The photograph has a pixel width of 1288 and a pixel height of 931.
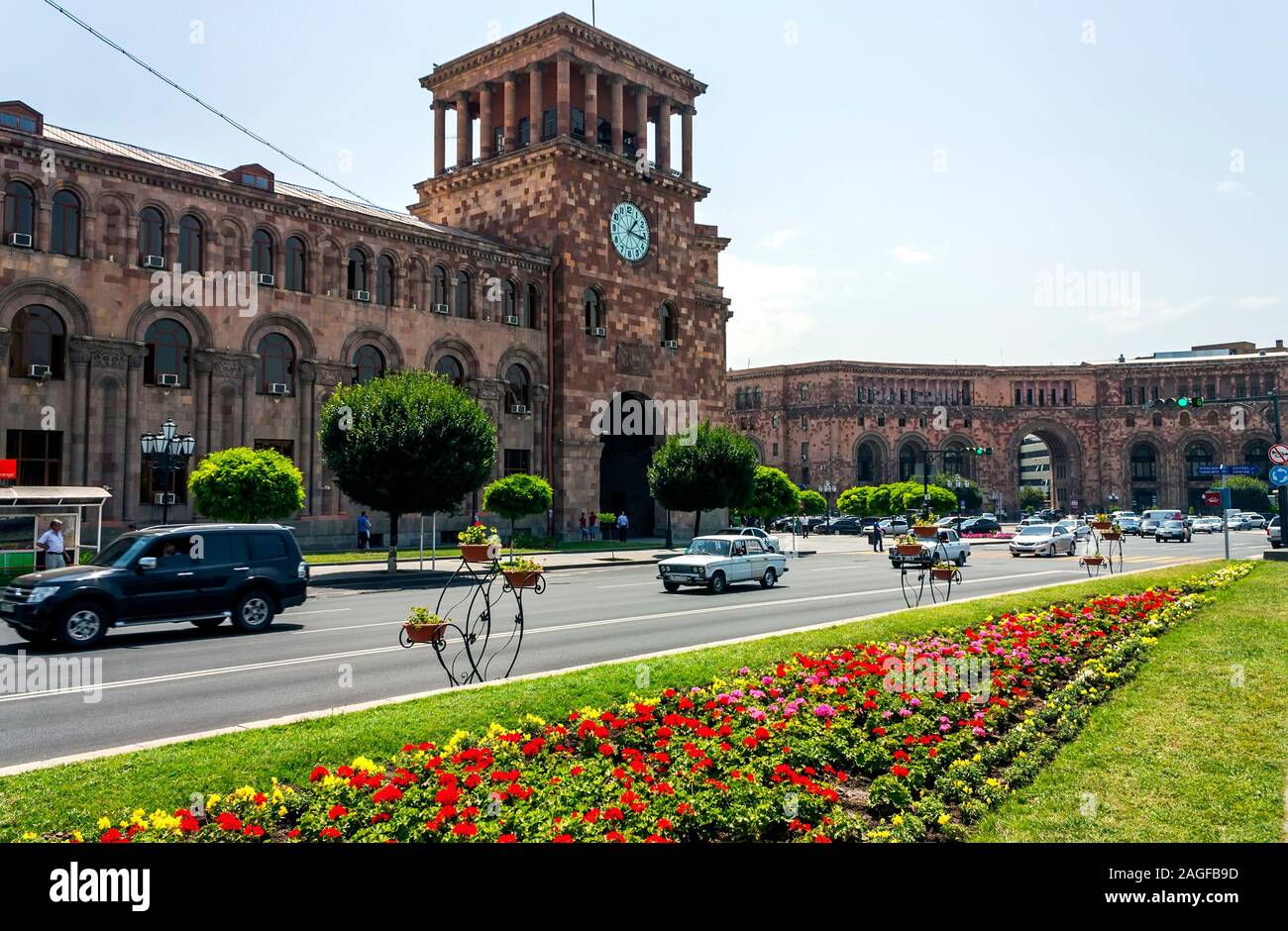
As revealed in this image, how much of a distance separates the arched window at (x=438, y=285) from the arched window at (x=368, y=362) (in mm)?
3832

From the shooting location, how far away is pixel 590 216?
51250 millimetres

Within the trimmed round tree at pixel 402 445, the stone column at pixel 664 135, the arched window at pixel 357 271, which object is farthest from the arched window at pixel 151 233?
the stone column at pixel 664 135

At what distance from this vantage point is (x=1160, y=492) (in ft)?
356

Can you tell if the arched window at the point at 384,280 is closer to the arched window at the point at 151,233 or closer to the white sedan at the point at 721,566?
the arched window at the point at 151,233

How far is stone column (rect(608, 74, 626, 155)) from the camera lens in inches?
2090

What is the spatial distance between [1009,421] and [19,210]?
105350 mm

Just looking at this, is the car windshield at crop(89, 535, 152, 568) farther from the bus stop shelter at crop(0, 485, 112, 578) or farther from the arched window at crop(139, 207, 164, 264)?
the arched window at crop(139, 207, 164, 264)

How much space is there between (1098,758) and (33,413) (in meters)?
35.8

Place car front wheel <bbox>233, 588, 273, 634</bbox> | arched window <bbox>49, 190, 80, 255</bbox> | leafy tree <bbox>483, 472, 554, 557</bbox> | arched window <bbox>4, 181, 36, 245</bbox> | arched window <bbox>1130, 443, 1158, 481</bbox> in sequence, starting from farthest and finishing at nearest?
1. arched window <bbox>1130, 443, 1158, 481</bbox>
2. leafy tree <bbox>483, 472, 554, 557</bbox>
3. arched window <bbox>49, 190, 80, 255</bbox>
4. arched window <bbox>4, 181, 36, 245</bbox>
5. car front wheel <bbox>233, 588, 273, 634</bbox>

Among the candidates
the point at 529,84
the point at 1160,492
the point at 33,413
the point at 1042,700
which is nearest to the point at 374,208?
the point at 529,84

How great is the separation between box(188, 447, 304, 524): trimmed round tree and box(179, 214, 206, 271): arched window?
11.5 metres

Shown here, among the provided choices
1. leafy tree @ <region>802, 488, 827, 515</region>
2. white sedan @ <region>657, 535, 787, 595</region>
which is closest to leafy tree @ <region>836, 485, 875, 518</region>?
leafy tree @ <region>802, 488, 827, 515</region>

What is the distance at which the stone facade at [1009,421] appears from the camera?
10775 cm

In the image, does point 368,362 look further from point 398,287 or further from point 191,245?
point 191,245
